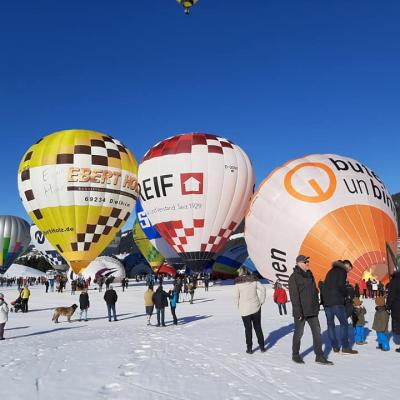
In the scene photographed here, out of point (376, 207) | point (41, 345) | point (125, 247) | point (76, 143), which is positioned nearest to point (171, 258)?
point (76, 143)

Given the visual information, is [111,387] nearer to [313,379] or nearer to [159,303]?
[313,379]

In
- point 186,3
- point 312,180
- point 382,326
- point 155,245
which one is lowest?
point 382,326

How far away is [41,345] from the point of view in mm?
9016

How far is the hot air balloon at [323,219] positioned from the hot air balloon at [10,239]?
40.1 metres

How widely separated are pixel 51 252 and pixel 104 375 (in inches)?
1955

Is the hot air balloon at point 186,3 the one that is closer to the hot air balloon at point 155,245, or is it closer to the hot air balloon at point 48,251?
the hot air balloon at point 155,245

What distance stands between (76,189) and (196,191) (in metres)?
8.02

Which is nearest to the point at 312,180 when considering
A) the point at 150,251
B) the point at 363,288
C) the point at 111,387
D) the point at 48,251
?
the point at 363,288

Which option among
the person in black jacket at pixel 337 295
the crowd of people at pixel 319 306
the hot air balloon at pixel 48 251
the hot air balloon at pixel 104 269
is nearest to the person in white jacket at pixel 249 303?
the crowd of people at pixel 319 306

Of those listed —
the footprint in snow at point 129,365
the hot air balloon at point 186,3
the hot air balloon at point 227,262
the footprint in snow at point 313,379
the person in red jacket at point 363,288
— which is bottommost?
the footprint in snow at point 129,365

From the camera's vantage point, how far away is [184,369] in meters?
6.16

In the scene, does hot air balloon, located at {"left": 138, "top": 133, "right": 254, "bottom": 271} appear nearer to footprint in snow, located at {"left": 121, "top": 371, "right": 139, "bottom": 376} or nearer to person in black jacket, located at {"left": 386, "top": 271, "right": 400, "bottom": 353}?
person in black jacket, located at {"left": 386, "top": 271, "right": 400, "bottom": 353}

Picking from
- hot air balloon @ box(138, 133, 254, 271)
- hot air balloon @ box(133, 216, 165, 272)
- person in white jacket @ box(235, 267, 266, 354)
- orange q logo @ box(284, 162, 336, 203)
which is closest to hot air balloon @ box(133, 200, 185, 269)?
hot air balloon @ box(133, 216, 165, 272)

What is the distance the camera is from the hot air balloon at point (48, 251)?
169ft
